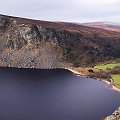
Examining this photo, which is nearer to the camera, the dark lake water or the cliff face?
the dark lake water

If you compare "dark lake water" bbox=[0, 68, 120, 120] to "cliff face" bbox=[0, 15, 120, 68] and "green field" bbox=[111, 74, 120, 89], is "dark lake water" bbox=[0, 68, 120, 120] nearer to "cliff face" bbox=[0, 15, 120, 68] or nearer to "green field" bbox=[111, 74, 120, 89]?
"green field" bbox=[111, 74, 120, 89]

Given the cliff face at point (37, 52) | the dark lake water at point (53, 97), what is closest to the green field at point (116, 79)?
the dark lake water at point (53, 97)

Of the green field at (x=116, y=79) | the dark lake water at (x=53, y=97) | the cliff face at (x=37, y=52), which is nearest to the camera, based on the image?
the dark lake water at (x=53, y=97)

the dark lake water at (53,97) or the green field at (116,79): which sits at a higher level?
the dark lake water at (53,97)

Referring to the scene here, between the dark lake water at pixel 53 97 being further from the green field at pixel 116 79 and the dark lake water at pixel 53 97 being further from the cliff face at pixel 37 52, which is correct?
the cliff face at pixel 37 52

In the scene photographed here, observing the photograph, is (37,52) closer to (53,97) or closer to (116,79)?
(116,79)

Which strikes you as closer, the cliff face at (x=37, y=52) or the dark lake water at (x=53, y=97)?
the dark lake water at (x=53, y=97)

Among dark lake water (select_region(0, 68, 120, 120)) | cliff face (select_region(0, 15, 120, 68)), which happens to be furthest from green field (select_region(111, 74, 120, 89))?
cliff face (select_region(0, 15, 120, 68))

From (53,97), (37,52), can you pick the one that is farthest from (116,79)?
(37,52)
